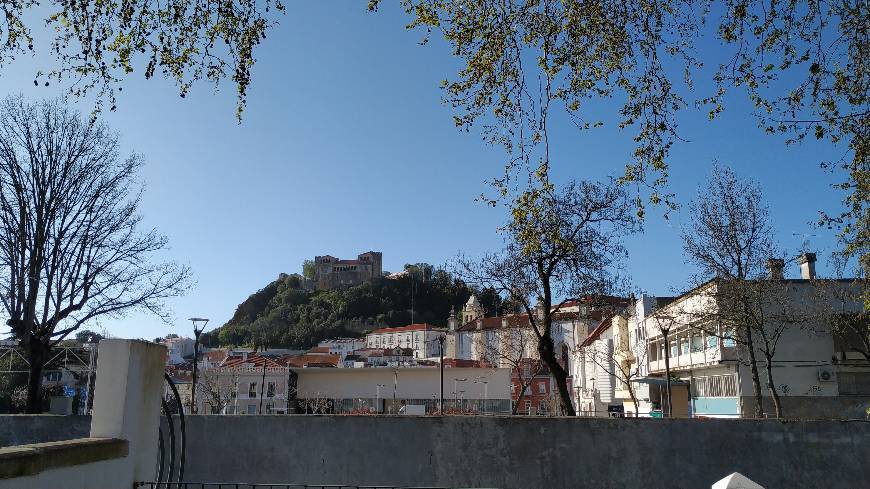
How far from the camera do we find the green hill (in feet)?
506

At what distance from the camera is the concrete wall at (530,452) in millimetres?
11406

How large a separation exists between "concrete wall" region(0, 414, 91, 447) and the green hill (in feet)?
447

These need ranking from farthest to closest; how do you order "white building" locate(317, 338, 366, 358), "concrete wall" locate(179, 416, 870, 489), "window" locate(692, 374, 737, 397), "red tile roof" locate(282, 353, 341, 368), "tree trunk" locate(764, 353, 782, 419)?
"white building" locate(317, 338, 366, 358) → "red tile roof" locate(282, 353, 341, 368) → "window" locate(692, 374, 737, 397) → "tree trunk" locate(764, 353, 782, 419) → "concrete wall" locate(179, 416, 870, 489)

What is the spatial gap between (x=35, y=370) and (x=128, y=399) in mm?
16254

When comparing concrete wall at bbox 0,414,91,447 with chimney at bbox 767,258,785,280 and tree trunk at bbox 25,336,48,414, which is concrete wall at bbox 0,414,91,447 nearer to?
tree trunk at bbox 25,336,48,414

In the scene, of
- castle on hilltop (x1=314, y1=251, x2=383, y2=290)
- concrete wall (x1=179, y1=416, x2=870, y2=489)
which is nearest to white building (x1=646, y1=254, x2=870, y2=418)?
concrete wall (x1=179, y1=416, x2=870, y2=489)

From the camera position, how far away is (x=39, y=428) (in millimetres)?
12914

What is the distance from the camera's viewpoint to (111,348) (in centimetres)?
686

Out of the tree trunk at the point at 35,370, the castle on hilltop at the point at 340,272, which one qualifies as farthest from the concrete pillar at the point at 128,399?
the castle on hilltop at the point at 340,272

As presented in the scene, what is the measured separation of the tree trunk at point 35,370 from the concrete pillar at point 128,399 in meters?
15.3

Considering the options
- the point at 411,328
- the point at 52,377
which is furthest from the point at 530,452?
the point at 411,328

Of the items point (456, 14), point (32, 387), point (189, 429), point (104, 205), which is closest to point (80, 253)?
point (104, 205)

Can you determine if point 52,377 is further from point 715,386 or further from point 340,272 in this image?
point 340,272

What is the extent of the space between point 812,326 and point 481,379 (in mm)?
28928
